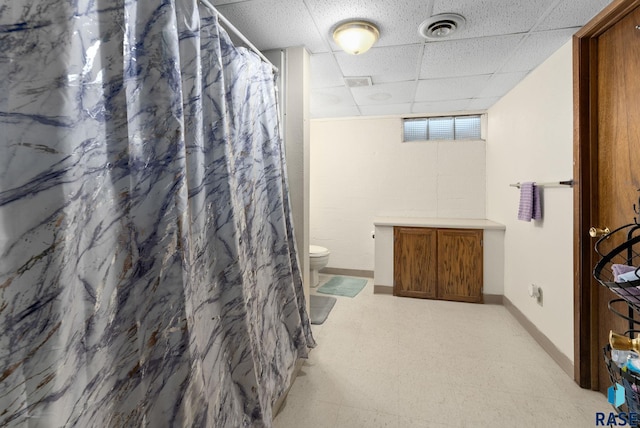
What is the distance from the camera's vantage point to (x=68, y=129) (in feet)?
2.19

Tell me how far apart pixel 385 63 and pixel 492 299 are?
246cm

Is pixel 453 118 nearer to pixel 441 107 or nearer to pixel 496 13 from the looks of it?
pixel 441 107

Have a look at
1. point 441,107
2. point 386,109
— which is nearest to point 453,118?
point 441,107

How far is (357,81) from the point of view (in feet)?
7.99

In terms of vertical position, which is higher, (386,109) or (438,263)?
(386,109)

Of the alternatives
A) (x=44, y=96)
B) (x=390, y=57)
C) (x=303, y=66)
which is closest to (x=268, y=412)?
(x=44, y=96)

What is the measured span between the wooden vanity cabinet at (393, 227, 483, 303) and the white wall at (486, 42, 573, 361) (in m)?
0.28

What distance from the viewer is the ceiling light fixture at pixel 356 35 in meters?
1.59

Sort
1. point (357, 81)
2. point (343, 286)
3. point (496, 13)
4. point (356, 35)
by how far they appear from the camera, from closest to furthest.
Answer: point (496, 13)
point (356, 35)
point (357, 81)
point (343, 286)

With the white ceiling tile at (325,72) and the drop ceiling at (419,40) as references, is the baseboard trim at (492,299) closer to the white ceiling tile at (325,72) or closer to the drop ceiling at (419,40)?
the drop ceiling at (419,40)

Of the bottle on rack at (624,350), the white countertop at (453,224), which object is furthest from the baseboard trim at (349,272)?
the bottle on rack at (624,350)

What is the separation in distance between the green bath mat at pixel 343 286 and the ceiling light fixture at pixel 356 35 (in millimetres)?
2360

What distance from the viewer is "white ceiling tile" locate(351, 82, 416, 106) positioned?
8.37ft

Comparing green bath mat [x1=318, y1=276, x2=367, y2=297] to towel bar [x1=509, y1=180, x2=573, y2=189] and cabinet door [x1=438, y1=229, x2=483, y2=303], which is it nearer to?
cabinet door [x1=438, y1=229, x2=483, y2=303]
